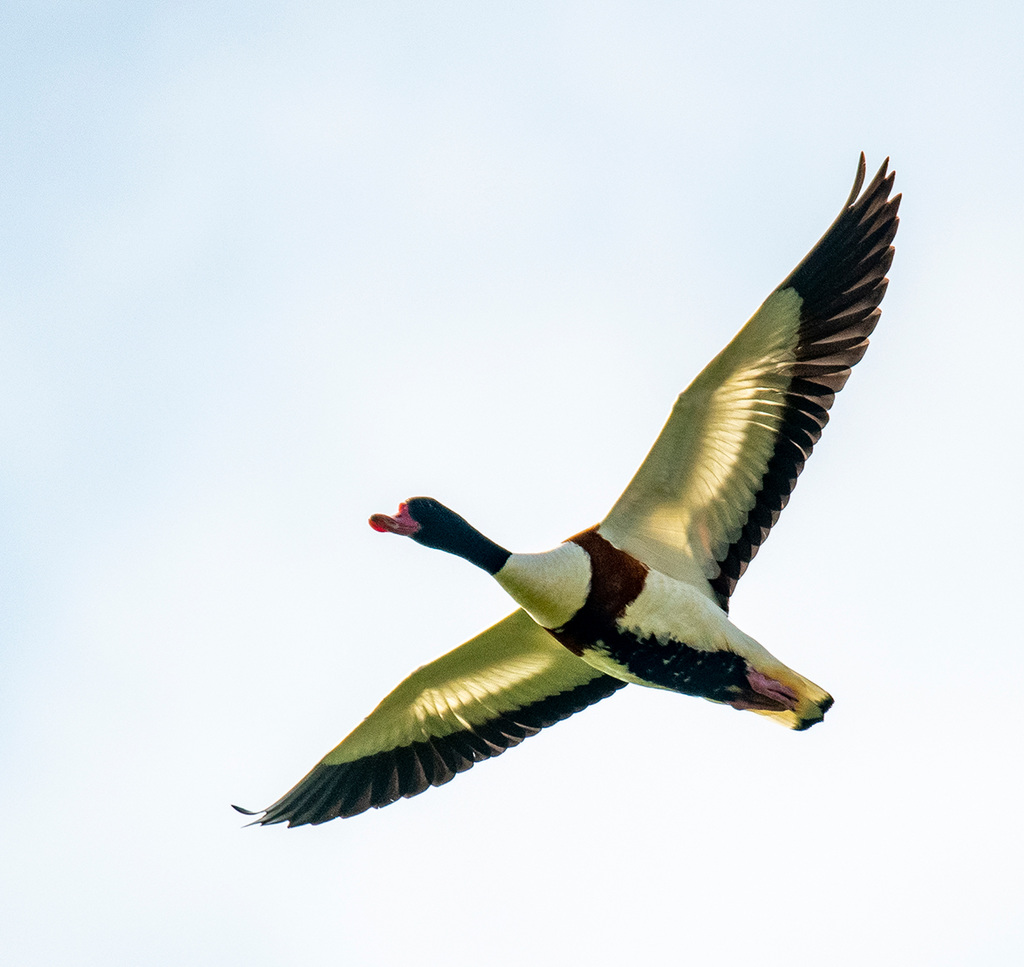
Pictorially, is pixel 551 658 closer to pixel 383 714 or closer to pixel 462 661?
pixel 462 661

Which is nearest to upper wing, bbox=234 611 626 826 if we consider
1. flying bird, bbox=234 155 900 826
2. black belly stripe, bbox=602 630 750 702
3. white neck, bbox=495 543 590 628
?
flying bird, bbox=234 155 900 826

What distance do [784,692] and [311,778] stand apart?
3350mm

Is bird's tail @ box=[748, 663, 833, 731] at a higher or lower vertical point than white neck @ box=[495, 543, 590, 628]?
lower

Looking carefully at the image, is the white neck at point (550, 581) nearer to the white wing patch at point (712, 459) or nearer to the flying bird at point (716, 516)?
the flying bird at point (716, 516)

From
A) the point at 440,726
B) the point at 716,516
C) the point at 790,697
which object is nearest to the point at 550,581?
the point at 716,516

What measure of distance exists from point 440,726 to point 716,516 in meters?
2.47

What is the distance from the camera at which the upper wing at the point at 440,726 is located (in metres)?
10.1

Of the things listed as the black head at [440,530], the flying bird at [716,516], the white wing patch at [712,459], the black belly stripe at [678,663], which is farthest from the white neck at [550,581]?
the white wing patch at [712,459]

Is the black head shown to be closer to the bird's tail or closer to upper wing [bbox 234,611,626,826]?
upper wing [bbox 234,611,626,826]

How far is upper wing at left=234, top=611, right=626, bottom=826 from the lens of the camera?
10117 millimetres

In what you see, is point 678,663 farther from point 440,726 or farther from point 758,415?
point 440,726

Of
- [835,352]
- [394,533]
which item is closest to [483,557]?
[394,533]

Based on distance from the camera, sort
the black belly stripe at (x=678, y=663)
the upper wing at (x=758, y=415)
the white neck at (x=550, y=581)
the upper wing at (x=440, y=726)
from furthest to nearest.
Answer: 1. the upper wing at (x=440, y=726)
2. the upper wing at (x=758, y=415)
3. the black belly stripe at (x=678, y=663)
4. the white neck at (x=550, y=581)

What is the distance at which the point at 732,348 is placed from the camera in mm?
8844
